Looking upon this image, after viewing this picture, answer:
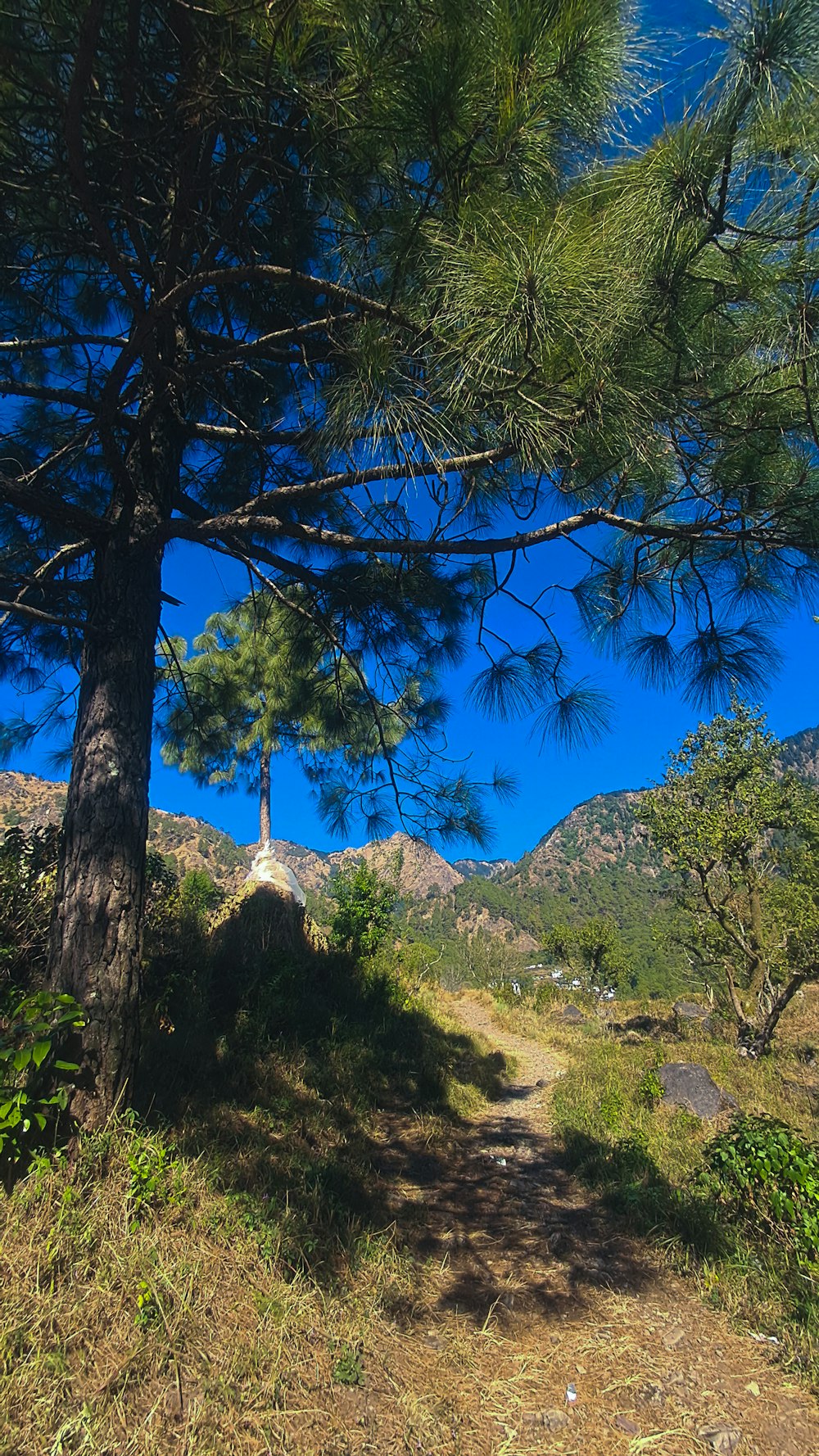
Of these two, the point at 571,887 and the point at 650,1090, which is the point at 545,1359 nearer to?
the point at 650,1090

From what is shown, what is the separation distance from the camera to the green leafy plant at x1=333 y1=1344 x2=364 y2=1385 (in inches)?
79.7

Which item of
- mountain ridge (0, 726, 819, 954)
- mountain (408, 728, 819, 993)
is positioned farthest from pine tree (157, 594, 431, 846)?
mountain (408, 728, 819, 993)

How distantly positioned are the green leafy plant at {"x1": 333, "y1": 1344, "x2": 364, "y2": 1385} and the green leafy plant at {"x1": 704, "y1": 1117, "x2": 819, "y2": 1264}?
1909 millimetres

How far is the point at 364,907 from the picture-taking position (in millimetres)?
8617

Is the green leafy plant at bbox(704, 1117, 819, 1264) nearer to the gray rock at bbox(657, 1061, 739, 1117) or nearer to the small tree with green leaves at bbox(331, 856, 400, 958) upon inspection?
the gray rock at bbox(657, 1061, 739, 1117)

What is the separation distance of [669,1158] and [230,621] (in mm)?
11332

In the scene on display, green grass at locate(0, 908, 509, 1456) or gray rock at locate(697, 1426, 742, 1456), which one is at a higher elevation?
green grass at locate(0, 908, 509, 1456)

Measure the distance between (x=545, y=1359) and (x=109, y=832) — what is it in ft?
8.54

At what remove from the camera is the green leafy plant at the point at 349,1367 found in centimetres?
203

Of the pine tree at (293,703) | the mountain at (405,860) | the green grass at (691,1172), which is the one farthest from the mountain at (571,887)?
the pine tree at (293,703)

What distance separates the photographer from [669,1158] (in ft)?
14.5

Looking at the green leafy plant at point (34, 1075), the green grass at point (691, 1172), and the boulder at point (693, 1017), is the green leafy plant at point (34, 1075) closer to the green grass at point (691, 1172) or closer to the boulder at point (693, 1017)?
the green grass at point (691, 1172)

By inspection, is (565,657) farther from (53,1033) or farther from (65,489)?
(65,489)

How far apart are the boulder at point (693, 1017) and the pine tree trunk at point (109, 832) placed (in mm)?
11993
